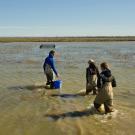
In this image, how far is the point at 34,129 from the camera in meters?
9.55

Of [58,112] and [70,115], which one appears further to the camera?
[58,112]

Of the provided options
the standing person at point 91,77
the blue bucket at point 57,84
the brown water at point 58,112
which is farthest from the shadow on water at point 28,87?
the standing person at point 91,77

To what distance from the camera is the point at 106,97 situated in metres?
10.9

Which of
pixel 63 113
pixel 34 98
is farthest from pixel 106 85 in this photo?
pixel 34 98

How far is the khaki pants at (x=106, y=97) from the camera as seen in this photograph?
1083 cm

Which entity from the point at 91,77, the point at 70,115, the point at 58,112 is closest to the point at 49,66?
the point at 91,77

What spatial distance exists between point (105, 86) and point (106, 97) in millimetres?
369

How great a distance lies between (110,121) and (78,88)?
18.8 ft

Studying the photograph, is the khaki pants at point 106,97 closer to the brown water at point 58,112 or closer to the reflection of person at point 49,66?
the brown water at point 58,112

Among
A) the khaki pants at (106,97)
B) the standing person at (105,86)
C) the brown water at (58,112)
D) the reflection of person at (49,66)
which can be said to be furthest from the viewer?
the reflection of person at (49,66)

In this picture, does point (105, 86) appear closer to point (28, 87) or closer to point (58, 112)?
point (58, 112)

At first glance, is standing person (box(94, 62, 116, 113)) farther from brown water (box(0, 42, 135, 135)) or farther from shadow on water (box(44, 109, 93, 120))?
→ shadow on water (box(44, 109, 93, 120))

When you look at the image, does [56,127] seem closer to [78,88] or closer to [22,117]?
[22,117]

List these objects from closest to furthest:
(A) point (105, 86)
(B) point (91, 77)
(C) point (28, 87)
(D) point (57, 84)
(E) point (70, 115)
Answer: (A) point (105, 86) < (E) point (70, 115) < (B) point (91, 77) < (D) point (57, 84) < (C) point (28, 87)
